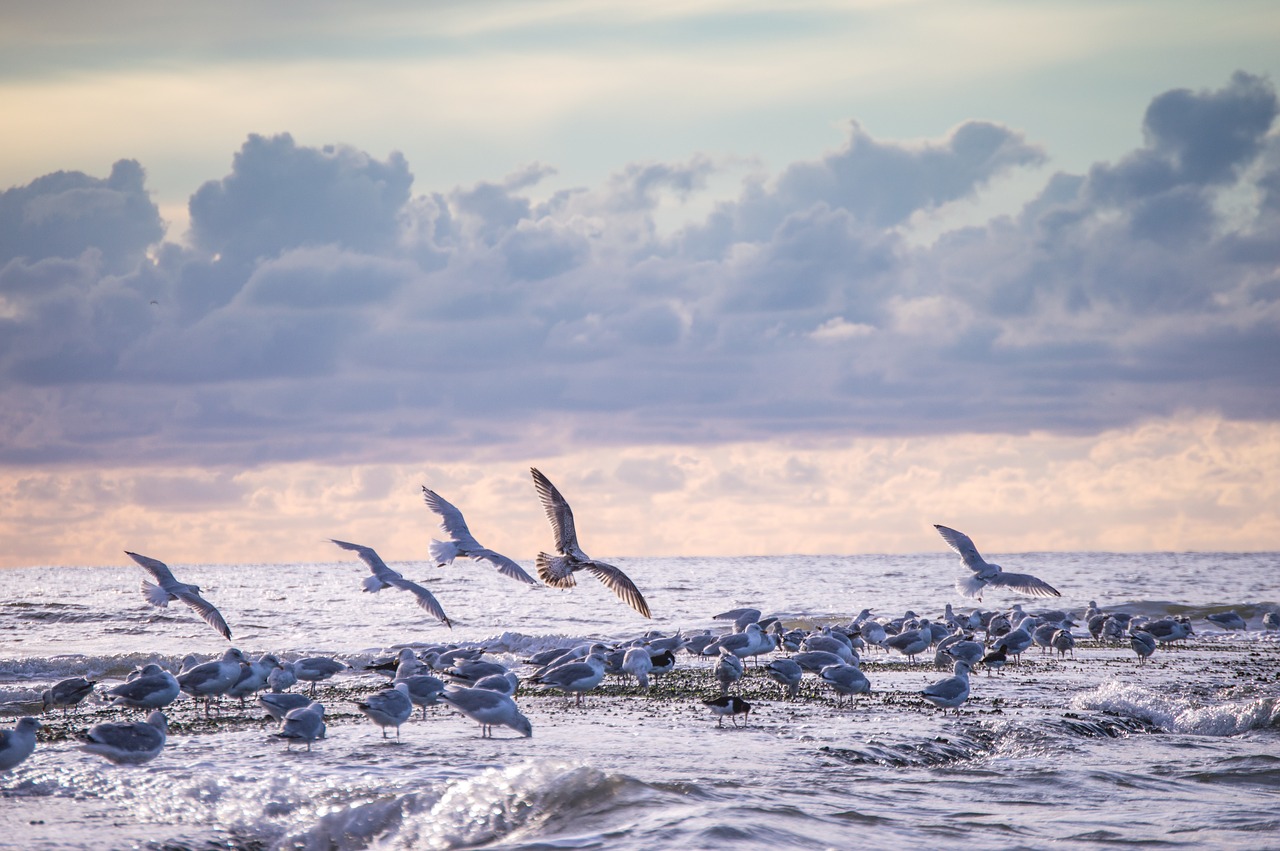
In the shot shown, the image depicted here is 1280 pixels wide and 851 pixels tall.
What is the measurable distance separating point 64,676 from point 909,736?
69.1 ft

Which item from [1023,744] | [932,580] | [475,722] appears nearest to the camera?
[1023,744]

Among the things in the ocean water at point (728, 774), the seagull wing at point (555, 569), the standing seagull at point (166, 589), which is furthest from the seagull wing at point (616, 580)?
the standing seagull at point (166, 589)

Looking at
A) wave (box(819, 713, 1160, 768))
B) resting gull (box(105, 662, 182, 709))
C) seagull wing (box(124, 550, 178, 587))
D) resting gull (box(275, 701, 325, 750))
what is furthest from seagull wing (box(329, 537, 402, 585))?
wave (box(819, 713, 1160, 768))

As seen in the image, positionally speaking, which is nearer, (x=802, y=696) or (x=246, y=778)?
(x=246, y=778)

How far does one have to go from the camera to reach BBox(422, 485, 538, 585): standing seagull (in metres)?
23.4

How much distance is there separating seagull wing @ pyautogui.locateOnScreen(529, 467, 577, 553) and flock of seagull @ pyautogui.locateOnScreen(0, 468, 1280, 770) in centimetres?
2

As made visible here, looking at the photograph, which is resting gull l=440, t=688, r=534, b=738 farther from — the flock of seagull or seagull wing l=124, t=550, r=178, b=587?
seagull wing l=124, t=550, r=178, b=587

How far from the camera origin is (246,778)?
1367cm

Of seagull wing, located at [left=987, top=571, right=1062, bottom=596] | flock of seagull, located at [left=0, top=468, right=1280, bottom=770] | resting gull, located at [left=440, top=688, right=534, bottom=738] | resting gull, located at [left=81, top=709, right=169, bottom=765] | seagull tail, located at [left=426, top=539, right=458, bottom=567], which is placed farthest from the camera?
seagull wing, located at [left=987, top=571, right=1062, bottom=596]

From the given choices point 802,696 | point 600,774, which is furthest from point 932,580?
point 600,774

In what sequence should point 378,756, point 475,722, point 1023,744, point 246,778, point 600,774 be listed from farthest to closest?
1. point 475,722
2. point 1023,744
3. point 378,756
4. point 246,778
5. point 600,774

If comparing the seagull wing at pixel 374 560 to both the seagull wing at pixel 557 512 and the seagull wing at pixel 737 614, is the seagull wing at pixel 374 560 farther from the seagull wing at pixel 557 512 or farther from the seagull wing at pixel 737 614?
the seagull wing at pixel 737 614

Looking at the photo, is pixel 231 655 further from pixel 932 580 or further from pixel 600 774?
pixel 932 580

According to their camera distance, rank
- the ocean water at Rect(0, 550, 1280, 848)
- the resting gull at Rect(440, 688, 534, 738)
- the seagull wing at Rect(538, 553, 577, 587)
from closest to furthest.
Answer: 1. the ocean water at Rect(0, 550, 1280, 848)
2. the resting gull at Rect(440, 688, 534, 738)
3. the seagull wing at Rect(538, 553, 577, 587)
